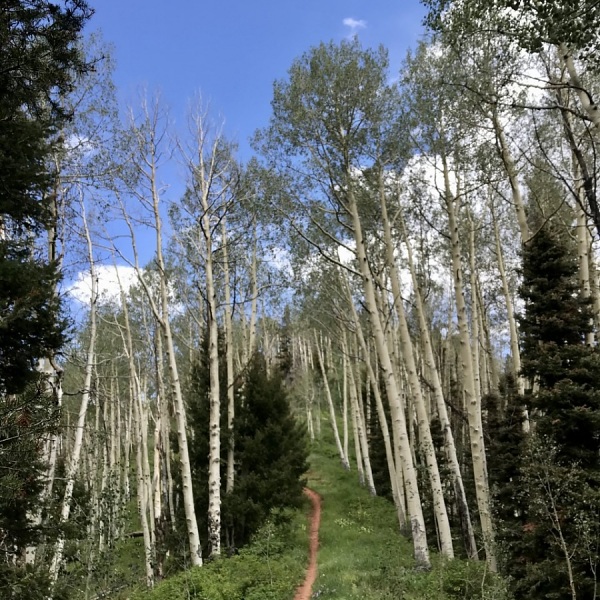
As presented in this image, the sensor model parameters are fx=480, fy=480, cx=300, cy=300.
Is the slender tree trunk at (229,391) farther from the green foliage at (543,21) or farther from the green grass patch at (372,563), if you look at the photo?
the green foliage at (543,21)

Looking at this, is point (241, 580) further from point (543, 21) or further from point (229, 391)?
point (543, 21)

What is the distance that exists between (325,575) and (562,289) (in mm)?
7690

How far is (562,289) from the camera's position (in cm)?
891

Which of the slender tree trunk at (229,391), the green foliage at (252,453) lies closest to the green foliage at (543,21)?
the slender tree trunk at (229,391)

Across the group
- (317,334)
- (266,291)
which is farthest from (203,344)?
(317,334)

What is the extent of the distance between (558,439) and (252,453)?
8.37m

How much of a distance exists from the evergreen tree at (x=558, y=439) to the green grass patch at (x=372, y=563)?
2.91 ft

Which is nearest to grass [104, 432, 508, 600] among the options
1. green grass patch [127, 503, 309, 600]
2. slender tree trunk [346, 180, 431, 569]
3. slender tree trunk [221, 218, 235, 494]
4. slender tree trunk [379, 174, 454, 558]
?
green grass patch [127, 503, 309, 600]

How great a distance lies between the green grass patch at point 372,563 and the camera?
26.2 feet

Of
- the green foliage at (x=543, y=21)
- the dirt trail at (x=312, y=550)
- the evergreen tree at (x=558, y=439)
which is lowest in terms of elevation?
the dirt trail at (x=312, y=550)

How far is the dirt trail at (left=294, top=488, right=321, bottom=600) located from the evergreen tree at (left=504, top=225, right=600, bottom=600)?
3.98 metres

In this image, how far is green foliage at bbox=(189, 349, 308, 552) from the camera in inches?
508

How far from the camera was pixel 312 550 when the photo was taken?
46.1 feet

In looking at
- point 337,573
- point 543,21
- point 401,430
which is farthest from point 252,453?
point 543,21
